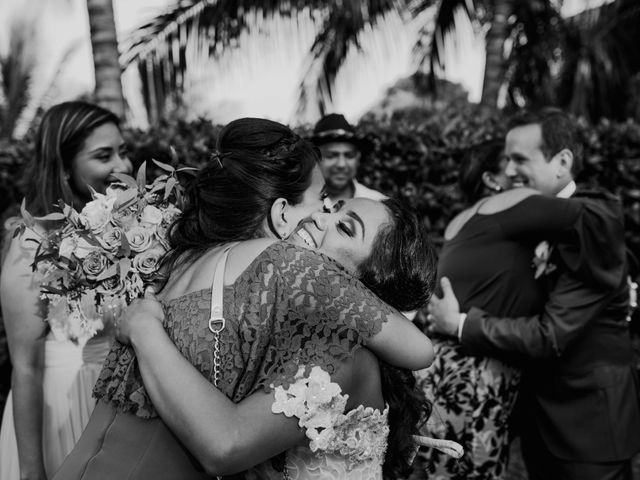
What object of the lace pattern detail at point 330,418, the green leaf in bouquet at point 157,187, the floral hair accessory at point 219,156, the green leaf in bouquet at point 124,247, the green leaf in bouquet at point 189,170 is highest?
the floral hair accessory at point 219,156

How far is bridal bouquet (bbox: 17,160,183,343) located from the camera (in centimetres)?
231

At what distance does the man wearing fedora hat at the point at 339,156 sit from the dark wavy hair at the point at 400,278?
3.41 meters

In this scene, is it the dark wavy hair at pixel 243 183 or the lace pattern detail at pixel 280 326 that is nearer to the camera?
the lace pattern detail at pixel 280 326

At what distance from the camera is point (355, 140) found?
220 inches

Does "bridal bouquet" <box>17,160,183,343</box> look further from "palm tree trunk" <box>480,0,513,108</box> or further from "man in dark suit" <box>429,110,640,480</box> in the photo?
"palm tree trunk" <box>480,0,513,108</box>

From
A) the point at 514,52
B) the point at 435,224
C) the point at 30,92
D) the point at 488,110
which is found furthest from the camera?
the point at 30,92

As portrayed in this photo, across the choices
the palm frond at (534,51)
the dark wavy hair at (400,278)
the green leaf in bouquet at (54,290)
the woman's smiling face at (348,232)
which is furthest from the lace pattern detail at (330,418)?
the palm frond at (534,51)

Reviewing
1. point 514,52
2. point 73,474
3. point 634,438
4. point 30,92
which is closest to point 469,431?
point 634,438

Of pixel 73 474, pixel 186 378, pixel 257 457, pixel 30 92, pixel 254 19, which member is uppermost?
pixel 254 19

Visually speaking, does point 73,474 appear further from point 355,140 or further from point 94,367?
point 355,140

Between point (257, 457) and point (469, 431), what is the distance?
6.45 ft

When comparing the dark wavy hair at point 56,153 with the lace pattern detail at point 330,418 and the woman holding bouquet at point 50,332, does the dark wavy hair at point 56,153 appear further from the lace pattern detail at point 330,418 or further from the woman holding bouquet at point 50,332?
the lace pattern detail at point 330,418

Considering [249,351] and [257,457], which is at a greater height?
[249,351]

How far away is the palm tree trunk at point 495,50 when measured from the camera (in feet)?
30.0
